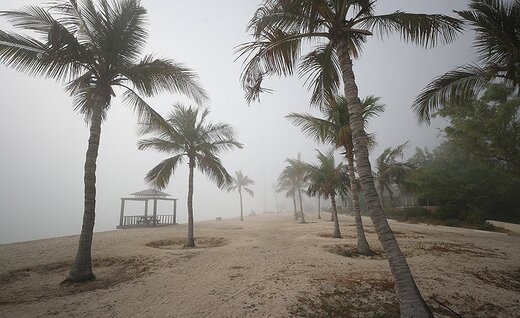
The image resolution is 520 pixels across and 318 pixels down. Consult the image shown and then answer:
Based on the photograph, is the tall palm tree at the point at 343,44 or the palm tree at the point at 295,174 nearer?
the tall palm tree at the point at 343,44

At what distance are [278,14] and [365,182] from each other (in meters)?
4.09

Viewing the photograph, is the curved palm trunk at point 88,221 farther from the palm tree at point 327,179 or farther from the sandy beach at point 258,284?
the palm tree at point 327,179

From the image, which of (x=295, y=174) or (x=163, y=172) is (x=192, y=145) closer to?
(x=163, y=172)

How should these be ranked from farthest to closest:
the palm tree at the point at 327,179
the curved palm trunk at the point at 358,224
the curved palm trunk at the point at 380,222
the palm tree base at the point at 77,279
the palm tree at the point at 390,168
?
the palm tree at the point at 390,168, the palm tree at the point at 327,179, the curved palm trunk at the point at 358,224, the palm tree base at the point at 77,279, the curved palm trunk at the point at 380,222

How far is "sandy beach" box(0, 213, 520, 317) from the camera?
446cm

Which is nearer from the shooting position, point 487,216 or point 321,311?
point 321,311

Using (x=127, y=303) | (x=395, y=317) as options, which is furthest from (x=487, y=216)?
(x=127, y=303)

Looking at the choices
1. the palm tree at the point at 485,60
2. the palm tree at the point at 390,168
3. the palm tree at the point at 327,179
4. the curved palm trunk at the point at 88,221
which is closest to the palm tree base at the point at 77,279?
the curved palm trunk at the point at 88,221

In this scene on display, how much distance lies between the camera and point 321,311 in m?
4.28

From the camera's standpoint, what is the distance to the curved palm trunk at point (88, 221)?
6.33 metres

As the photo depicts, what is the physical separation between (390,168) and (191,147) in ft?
59.1

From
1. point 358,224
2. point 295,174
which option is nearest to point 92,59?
point 358,224

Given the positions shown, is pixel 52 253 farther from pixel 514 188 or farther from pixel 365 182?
pixel 514 188

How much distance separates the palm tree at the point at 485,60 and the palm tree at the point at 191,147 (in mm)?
9082
